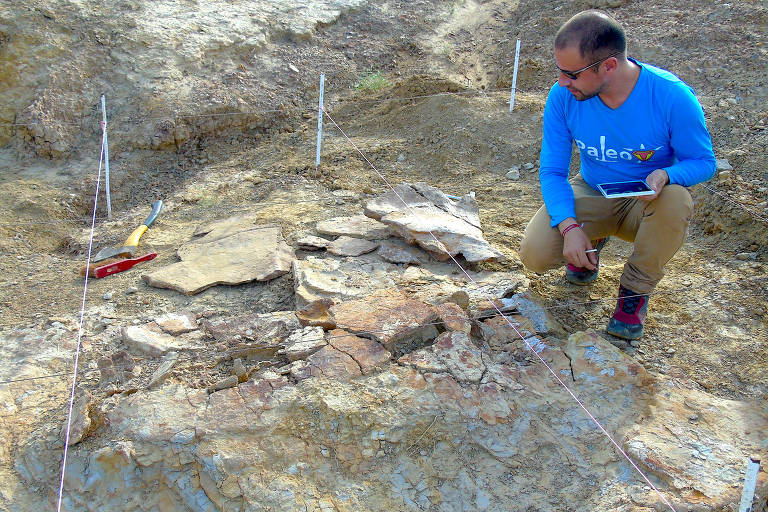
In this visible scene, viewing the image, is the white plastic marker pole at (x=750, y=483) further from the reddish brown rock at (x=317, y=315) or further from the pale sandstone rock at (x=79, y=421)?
the pale sandstone rock at (x=79, y=421)

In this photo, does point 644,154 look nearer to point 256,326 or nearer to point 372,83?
point 256,326

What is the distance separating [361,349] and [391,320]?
0.21 metres

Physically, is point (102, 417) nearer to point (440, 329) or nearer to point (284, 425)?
point (284, 425)

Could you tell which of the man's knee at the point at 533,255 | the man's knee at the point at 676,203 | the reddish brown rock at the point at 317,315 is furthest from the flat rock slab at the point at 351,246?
the man's knee at the point at 676,203

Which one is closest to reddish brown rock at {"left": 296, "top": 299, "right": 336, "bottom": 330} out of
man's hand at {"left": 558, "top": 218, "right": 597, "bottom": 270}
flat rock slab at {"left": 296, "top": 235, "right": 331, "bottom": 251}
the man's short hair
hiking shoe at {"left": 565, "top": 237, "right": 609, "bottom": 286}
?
flat rock slab at {"left": 296, "top": 235, "right": 331, "bottom": 251}

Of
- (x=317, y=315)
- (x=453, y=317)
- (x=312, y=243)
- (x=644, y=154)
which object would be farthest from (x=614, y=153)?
(x=312, y=243)

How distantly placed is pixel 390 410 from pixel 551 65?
4572 mm

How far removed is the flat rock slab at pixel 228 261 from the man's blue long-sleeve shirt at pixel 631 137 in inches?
60.0

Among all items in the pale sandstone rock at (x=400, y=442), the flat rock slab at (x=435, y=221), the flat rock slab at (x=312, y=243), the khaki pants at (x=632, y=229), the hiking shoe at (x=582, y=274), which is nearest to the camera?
the pale sandstone rock at (x=400, y=442)

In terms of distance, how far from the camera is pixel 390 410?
2.42 m

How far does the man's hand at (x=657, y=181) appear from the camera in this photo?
258 cm

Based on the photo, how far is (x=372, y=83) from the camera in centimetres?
600

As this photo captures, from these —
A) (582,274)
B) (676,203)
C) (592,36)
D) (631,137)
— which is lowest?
(582,274)

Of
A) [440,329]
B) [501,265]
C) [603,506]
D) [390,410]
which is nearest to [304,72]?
[501,265]
